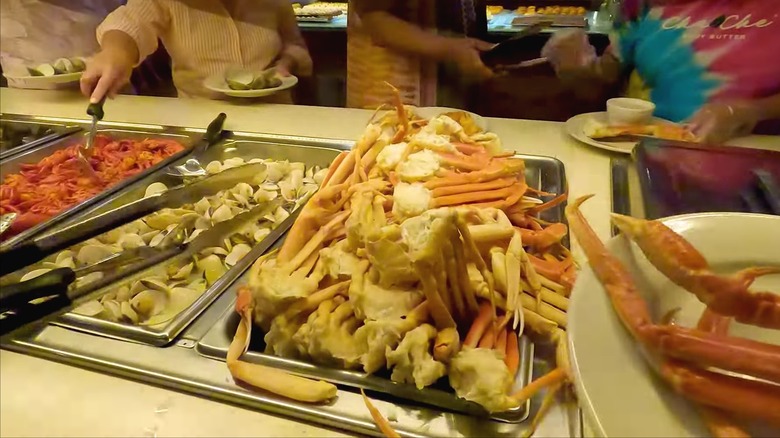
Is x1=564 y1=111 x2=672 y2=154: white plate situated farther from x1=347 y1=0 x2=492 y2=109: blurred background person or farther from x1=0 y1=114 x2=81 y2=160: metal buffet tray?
x1=0 y1=114 x2=81 y2=160: metal buffet tray

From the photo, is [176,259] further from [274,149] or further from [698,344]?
[698,344]

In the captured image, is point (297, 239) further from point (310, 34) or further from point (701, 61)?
point (310, 34)

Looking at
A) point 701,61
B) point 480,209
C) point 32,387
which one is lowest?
point 32,387

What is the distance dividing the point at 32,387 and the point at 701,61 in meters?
1.55

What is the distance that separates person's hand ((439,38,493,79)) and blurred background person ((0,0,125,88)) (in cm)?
130

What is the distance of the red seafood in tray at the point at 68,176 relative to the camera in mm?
1021

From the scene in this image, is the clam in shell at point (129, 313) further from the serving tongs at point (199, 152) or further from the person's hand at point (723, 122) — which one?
the person's hand at point (723, 122)

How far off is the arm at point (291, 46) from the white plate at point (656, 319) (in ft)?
5.20

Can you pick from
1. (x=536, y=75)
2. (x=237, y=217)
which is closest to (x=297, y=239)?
(x=237, y=217)

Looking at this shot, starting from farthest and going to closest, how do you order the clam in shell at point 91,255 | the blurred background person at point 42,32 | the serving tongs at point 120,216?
1. the blurred background person at point 42,32
2. the clam in shell at point 91,255
3. the serving tongs at point 120,216

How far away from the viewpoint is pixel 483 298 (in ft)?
1.95

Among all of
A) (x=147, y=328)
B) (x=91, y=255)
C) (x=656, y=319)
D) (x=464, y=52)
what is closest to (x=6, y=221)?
(x=91, y=255)

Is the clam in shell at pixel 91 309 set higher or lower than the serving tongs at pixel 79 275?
lower

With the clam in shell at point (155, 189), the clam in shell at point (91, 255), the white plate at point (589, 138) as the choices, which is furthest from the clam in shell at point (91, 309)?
the white plate at point (589, 138)
